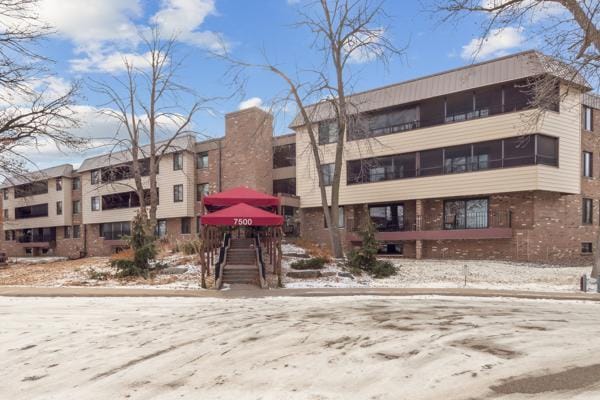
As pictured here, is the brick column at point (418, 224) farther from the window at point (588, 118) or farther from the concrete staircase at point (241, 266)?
the concrete staircase at point (241, 266)

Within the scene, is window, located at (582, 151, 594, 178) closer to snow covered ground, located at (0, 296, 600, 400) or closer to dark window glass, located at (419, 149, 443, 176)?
dark window glass, located at (419, 149, 443, 176)

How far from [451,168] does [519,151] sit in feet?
12.9

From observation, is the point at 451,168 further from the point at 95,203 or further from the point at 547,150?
the point at 95,203

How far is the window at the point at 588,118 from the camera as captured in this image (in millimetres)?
26641

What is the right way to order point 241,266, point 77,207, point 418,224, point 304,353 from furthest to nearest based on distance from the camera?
point 77,207 → point 418,224 → point 241,266 → point 304,353

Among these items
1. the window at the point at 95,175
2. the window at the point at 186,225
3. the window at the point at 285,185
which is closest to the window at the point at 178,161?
the window at the point at 186,225

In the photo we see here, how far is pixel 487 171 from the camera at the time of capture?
24359 millimetres

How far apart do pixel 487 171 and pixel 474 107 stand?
418cm

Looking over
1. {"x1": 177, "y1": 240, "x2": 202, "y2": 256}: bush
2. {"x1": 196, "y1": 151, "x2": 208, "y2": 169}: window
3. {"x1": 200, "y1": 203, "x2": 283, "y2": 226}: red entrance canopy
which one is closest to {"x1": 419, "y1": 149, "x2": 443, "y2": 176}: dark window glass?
{"x1": 177, "y1": 240, "x2": 202, "y2": 256}: bush

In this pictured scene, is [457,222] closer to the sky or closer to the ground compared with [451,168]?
closer to the ground

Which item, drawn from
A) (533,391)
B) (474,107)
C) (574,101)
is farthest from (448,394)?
(574,101)

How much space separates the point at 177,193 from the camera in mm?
38625

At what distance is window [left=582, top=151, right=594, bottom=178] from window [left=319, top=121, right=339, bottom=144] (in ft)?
50.6

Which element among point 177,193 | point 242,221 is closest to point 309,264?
point 242,221
